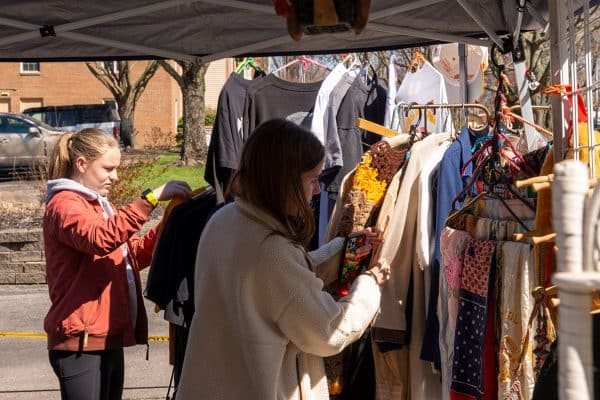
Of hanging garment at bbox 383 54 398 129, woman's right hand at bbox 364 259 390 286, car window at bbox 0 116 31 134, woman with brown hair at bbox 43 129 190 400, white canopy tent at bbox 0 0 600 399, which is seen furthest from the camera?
car window at bbox 0 116 31 134

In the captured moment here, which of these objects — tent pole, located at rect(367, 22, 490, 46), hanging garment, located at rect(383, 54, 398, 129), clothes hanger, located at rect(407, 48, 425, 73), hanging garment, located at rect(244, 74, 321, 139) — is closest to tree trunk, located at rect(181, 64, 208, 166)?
clothes hanger, located at rect(407, 48, 425, 73)

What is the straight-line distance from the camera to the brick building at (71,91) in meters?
40.3

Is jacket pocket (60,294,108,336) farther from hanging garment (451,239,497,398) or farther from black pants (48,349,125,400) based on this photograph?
hanging garment (451,239,497,398)

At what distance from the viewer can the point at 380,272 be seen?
331 centimetres

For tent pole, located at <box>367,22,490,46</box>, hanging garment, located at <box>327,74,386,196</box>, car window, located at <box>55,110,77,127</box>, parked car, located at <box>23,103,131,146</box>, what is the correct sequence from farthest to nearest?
car window, located at <box>55,110,77,127</box> < parked car, located at <box>23,103,131,146</box> < hanging garment, located at <box>327,74,386,196</box> < tent pole, located at <box>367,22,490,46</box>

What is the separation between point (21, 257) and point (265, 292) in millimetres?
7890

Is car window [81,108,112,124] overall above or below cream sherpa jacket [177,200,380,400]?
above

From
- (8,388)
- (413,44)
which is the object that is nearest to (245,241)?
(413,44)

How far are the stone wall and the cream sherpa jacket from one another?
24.7 ft

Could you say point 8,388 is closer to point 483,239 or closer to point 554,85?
point 483,239

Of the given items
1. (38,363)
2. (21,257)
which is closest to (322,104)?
(38,363)

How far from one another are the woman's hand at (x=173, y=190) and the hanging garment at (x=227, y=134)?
0.59 metres

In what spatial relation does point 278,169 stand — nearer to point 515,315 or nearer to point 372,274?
point 372,274

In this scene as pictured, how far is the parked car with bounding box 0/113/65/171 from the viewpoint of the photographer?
68.4 feet
